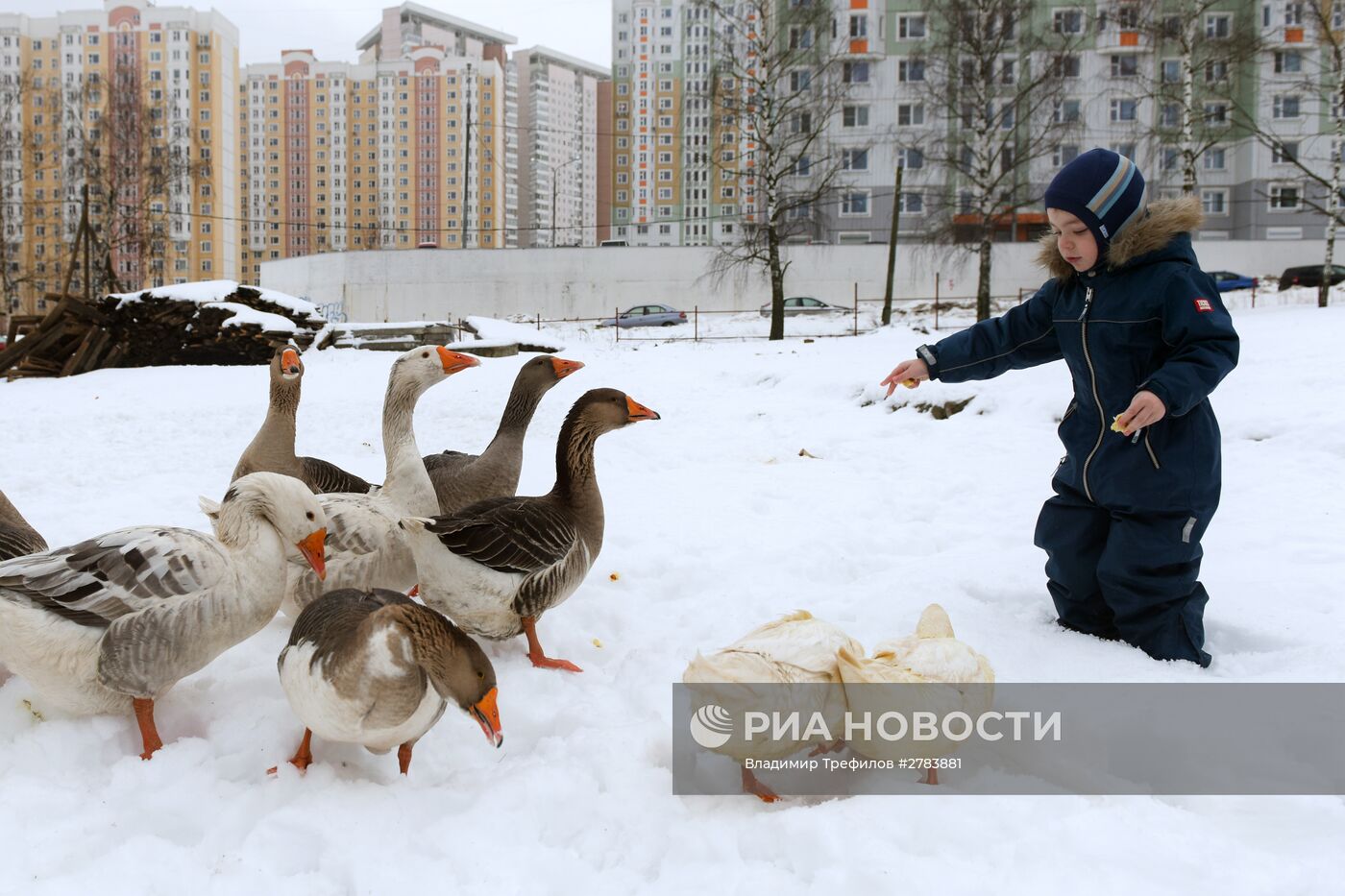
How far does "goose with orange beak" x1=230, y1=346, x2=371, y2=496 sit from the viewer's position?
4.61 meters

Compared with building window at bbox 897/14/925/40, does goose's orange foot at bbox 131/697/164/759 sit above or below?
below

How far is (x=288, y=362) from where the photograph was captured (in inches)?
188

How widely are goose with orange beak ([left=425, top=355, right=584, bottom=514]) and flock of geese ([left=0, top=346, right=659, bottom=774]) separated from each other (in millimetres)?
625

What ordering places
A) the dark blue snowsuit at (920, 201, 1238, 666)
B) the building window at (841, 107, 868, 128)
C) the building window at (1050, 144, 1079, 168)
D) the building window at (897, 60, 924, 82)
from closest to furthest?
the dark blue snowsuit at (920, 201, 1238, 666), the building window at (1050, 144, 1079, 168), the building window at (897, 60, 924, 82), the building window at (841, 107, 868, 128)

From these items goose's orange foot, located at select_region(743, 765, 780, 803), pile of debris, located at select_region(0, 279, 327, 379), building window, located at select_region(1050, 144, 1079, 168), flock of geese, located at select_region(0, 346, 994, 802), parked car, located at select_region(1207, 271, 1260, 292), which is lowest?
goose's orange foot, located at select_region(743, 765, 780, 803)

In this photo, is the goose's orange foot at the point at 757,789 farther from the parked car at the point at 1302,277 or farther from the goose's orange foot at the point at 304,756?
the parked car at the point at 1302,277

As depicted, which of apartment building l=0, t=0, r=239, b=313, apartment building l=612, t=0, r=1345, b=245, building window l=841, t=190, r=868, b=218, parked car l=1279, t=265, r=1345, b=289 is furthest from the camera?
building window l=841, t=190, r=868, b=218

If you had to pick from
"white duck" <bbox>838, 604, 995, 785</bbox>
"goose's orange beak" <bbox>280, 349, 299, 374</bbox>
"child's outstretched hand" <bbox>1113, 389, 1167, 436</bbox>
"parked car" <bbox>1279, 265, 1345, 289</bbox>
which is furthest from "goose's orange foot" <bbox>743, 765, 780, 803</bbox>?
"parked car" <bbox>1279, 265, 1345, 289</bbox>

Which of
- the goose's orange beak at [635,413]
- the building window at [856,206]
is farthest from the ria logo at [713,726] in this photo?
the building window at [856,206]

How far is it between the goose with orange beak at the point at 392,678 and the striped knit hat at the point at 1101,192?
2.54 m

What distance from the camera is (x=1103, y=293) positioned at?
3.36 meters

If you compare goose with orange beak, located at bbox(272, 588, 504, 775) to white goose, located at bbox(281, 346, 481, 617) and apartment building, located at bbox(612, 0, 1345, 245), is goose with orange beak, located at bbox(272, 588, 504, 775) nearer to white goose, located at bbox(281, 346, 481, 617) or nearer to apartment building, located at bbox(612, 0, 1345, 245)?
white goose, located at bbox(281, 346, 481, 617)

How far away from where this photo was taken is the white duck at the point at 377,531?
11.5 ft

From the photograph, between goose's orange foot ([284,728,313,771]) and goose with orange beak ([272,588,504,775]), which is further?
goose's orange foot ([284,728,313,771])
